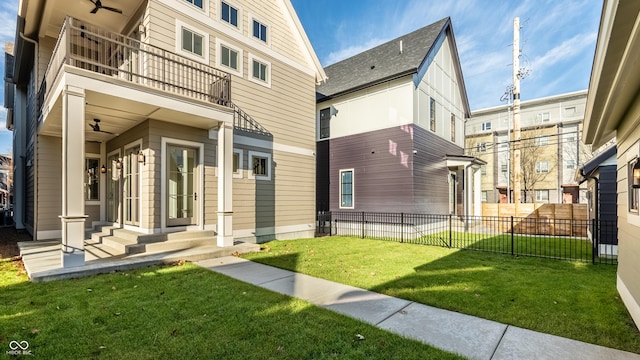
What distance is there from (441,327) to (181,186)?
695cm

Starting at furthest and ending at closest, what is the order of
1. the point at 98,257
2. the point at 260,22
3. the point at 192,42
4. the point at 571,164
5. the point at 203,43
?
the point at 571,164 < the point at 260,22 < the point at 203,43 < the point at 192,42 < the point at 98,257

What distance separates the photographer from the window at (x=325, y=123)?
1452cm

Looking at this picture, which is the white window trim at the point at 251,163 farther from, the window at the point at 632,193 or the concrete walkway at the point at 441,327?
the window at the point at 632,193

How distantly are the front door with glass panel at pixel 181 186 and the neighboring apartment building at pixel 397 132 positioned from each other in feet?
23.5

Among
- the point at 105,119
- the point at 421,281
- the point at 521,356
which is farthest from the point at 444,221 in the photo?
the point at 105,119

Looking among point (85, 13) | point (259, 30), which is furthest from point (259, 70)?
point (85, 13)

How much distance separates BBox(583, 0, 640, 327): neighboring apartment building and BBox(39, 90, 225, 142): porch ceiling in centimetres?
715

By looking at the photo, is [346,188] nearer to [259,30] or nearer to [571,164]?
[259,30]

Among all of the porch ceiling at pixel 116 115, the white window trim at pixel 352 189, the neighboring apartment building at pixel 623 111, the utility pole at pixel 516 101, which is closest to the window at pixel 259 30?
the porch ceiling at pixel 116 115

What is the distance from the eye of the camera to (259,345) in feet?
9.73

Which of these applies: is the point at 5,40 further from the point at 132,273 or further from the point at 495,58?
the point at 495,58

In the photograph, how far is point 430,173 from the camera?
1286 cm

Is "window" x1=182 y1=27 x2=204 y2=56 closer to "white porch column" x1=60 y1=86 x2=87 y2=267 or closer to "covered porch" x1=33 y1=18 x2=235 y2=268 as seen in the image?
"covered porch" x1=33 y1=18 x2=235 y2=268

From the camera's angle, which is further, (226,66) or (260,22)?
(260,22)
